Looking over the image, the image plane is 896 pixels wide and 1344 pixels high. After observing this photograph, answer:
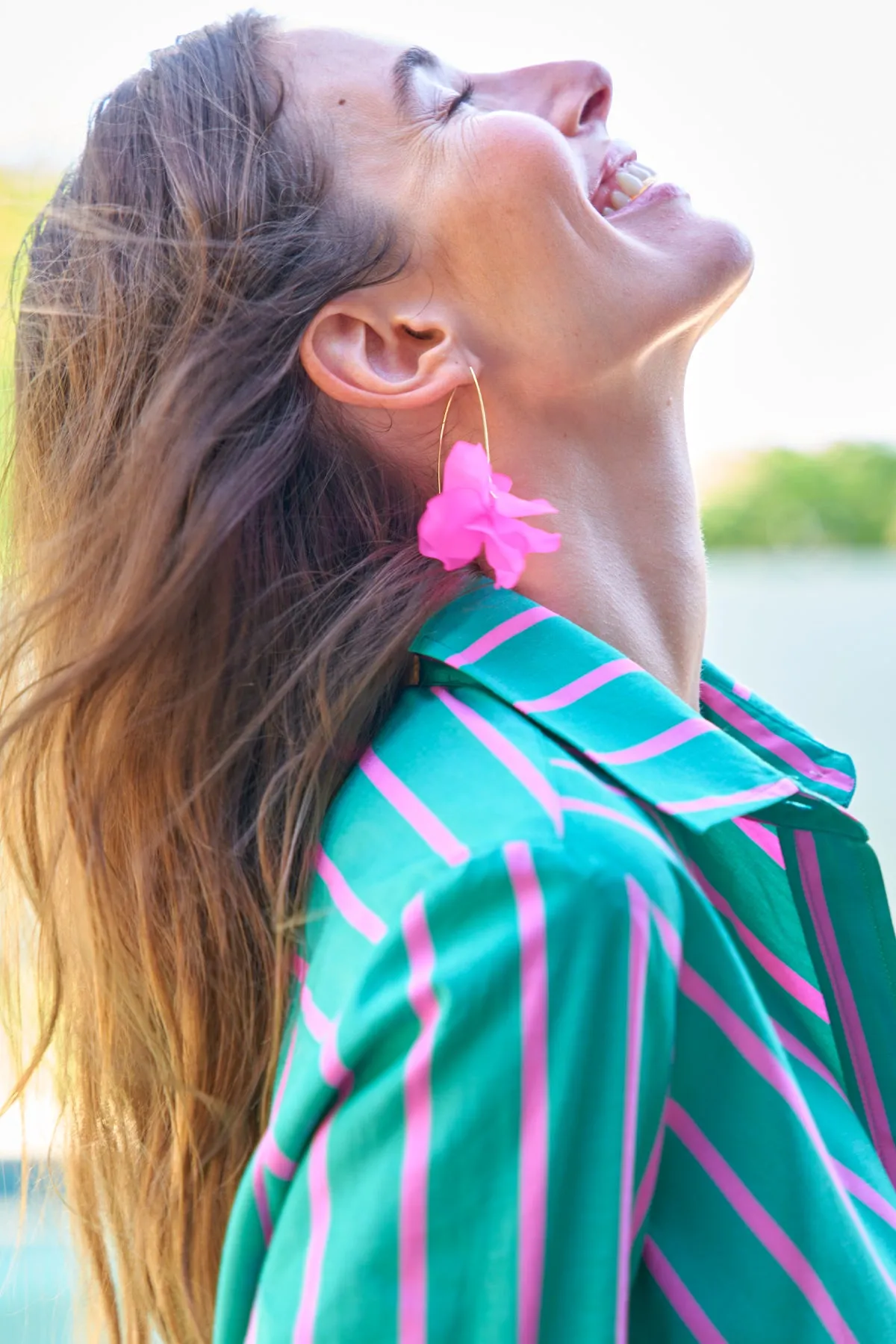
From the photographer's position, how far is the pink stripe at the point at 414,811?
0.55 meters

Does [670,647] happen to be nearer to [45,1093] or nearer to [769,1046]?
[769,1046]

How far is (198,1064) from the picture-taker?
0.76m

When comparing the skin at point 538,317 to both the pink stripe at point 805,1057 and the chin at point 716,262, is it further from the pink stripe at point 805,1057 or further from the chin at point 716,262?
the pink stripe at point 805,1057

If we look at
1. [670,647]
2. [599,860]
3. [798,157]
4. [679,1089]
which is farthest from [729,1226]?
[798,157]

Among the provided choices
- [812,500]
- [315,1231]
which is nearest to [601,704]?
[315,1231]

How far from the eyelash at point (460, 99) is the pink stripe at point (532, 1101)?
0.64 meters

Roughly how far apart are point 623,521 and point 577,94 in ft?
1.19

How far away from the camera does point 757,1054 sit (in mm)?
572

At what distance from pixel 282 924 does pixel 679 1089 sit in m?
0.25

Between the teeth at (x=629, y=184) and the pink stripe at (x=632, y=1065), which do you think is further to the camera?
the teeth at (x=629, y=184)

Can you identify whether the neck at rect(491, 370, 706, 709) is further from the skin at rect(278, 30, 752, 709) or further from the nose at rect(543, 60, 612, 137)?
the nose at rect(543, 60, 612, 137)

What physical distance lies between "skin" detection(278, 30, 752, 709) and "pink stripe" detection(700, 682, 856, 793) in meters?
0.13

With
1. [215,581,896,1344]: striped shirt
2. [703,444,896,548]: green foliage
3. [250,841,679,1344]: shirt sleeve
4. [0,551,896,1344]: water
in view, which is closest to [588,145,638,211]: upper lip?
[215,581,896,1344]: striped shirt

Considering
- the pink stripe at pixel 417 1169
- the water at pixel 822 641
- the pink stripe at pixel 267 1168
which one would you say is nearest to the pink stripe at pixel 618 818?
the pink stripe at pixel 417 1169
